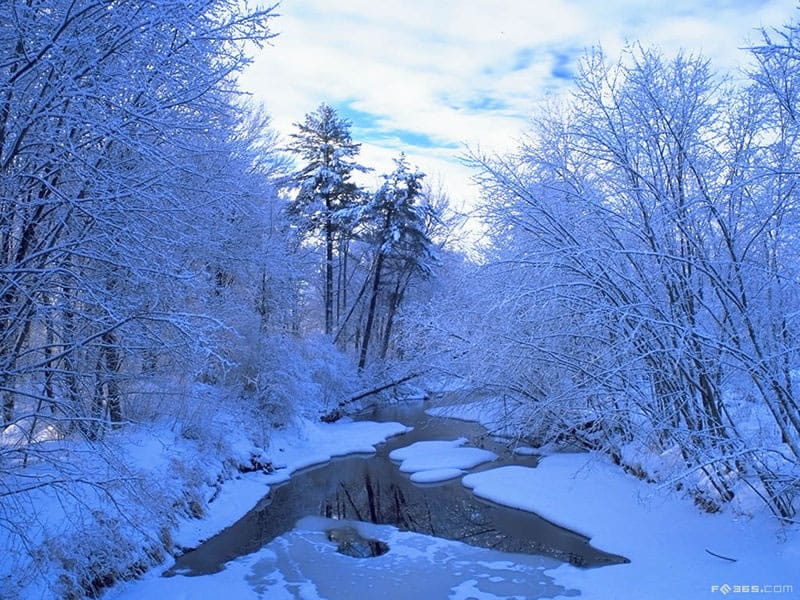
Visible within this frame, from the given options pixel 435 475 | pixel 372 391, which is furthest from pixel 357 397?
pixel 435 475

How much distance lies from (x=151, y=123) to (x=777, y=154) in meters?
6.36

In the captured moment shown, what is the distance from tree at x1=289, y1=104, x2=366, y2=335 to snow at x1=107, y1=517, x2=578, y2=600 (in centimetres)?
1578

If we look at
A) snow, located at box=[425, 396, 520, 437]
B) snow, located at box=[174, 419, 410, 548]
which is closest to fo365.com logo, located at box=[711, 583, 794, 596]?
snow, located at box=[174, 419, 410, 548]

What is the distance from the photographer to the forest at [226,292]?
4.81m

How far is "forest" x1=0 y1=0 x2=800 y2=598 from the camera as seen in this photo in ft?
15.8

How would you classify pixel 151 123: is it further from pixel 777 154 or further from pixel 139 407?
pixel 139 407

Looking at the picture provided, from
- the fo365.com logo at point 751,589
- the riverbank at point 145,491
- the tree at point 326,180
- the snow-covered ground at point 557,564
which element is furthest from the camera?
the tree at point 326,180

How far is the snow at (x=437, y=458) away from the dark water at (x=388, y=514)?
0.29m

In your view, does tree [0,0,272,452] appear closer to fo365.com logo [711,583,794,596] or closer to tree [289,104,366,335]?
fo365.com logo [711,583,794,596]

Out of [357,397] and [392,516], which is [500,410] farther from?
[357,397]

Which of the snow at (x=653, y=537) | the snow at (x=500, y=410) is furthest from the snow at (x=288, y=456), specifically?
the snow at (x=653, y=537)

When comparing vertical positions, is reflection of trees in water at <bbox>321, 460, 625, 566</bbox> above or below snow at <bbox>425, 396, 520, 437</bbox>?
below

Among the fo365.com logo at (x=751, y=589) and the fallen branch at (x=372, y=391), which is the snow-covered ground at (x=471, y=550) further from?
the fallen branch at (x=372, y=391)

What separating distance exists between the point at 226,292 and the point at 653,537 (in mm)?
11183
